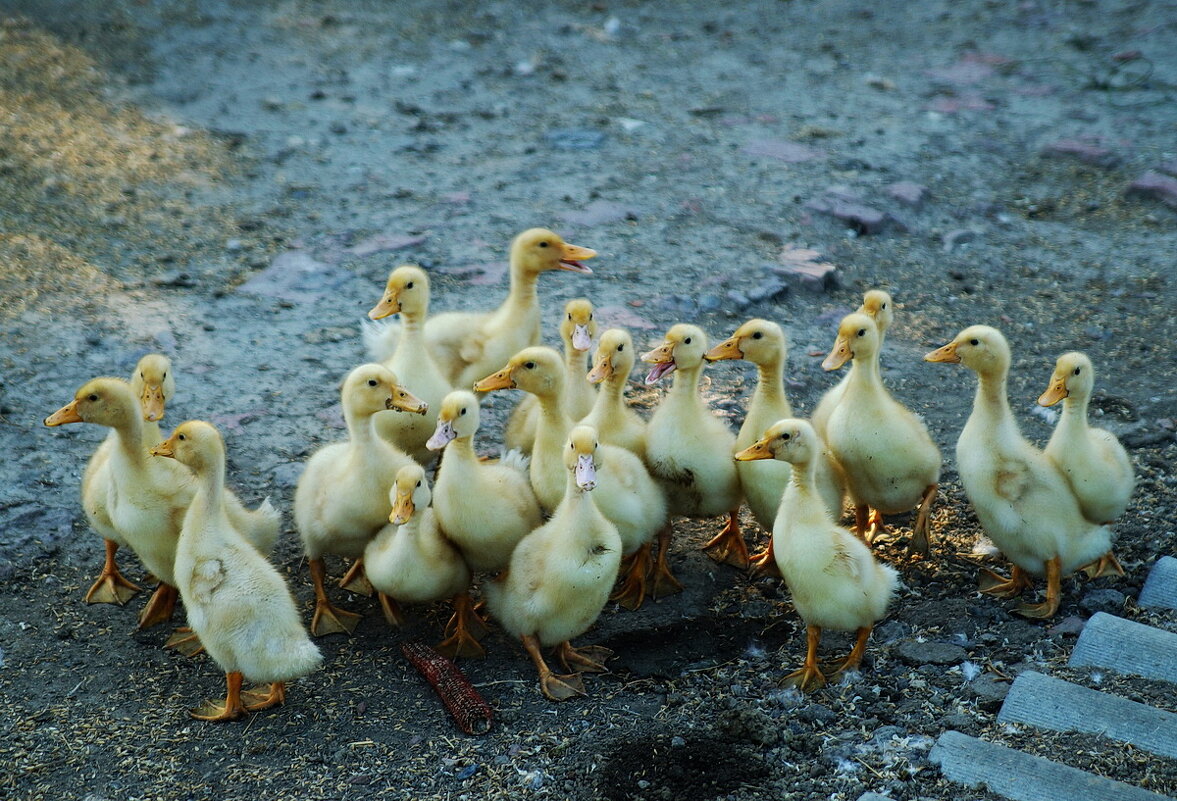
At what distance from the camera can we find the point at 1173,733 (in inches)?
153

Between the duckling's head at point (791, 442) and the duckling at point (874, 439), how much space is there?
2.25 feet

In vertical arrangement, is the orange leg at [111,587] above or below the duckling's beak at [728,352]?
below

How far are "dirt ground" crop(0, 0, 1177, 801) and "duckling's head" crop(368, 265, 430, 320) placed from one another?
964 mm

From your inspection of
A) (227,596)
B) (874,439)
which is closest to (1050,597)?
(874,439)

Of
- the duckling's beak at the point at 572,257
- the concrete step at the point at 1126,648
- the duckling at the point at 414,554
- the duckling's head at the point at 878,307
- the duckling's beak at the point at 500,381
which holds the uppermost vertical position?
the duckling's beak at the point at 572,257

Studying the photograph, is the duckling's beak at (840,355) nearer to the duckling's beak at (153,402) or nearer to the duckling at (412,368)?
the duckling at (412,368)

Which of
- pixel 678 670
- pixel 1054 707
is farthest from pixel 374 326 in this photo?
pixel 1054 707

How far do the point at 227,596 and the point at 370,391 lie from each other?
3.40 feet

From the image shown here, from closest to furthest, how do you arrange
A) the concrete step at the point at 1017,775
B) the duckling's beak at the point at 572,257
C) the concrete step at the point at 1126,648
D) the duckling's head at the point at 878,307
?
the concrete step at the point at 1017,775 → the concrete step at the point at 1126,648 → the duckling's head at the point at 878,307 → the duckling's beak at the point at 572,257

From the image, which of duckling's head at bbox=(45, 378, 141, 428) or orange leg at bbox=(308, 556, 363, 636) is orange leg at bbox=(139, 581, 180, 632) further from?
duckling's head at bbox=(45, 378, 141, 428)

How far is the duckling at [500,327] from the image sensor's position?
6.05 m

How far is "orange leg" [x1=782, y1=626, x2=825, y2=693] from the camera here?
455cm

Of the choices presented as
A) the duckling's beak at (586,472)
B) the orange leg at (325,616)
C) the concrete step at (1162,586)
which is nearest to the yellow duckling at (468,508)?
the orange leg at (325,616)

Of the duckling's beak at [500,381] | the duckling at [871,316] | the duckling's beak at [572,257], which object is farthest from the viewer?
the duckling's beak at [572,257]
